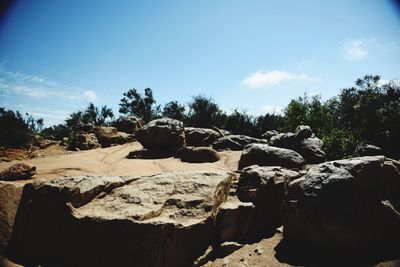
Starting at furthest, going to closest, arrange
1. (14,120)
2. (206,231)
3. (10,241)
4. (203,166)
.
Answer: (14,120) < (203,166) < (10,241) < (206,231)

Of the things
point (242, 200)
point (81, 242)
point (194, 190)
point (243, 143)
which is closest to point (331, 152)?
point (243, 143)

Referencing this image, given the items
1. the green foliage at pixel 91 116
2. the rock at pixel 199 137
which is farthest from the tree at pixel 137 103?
the rock at pixel 199 137

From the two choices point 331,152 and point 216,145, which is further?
point 216,145

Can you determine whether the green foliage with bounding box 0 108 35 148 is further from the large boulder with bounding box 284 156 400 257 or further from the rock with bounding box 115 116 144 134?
the large boulder with bounding box 284 156 400 257

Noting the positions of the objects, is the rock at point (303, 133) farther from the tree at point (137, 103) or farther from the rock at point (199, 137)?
the tree at point (137, 103)

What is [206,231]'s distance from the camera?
3918mm

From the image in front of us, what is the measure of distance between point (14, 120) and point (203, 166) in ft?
54.8

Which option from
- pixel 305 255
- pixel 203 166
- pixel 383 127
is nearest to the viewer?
pixel 305 255

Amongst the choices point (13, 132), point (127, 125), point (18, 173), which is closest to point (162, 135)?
point (18, 173)

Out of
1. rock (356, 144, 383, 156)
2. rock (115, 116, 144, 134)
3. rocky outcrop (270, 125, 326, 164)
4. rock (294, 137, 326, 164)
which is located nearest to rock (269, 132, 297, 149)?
rocky outcrop (270, 125, 326, 164)

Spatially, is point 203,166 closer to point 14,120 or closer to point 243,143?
point 243,143

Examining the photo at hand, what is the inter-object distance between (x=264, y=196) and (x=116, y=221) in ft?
8.73

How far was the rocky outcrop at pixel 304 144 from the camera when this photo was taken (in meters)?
8.62

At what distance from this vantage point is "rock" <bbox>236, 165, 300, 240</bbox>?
4.48 meters
